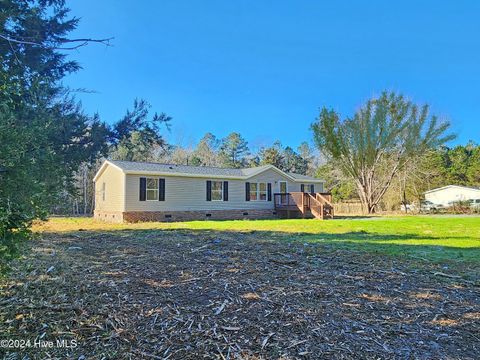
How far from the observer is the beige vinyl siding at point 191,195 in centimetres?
1520

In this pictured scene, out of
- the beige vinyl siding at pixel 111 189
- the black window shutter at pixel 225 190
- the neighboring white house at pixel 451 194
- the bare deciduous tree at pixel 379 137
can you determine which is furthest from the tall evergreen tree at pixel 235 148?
the beige vinyl siding at pixel 111 189

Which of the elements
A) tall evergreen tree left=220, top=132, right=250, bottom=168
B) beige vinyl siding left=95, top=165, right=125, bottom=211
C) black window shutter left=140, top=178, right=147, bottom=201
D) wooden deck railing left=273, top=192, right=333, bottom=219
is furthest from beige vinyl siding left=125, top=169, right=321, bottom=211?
tall evergreen tree left=220, top=132, right=250, bottom=168

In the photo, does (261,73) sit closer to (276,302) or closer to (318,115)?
(318,115)

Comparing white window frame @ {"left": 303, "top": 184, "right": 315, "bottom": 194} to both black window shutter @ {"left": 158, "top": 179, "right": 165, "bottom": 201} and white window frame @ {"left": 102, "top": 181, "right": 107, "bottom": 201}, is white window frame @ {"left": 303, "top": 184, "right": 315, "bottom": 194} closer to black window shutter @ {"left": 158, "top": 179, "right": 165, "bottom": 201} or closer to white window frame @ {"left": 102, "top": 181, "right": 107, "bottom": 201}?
black window shutter @ {"left": 158, "top": 179, "right": 165, "bottom": 201}

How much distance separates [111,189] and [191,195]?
411 centimetres

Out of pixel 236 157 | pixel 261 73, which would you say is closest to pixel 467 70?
pixel 261 73

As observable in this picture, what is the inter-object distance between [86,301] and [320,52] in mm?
16470

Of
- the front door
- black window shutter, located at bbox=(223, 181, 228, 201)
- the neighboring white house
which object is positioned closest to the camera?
black window shutter, located at bbox=(223, 181, 228, 201)

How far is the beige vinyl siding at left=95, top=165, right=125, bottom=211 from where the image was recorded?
15244 mm

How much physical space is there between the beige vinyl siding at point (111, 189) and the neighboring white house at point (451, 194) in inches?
1110

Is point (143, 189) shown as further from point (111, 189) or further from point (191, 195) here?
point (191, 195)

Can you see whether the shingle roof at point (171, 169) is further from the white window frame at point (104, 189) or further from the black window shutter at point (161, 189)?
the white window frame at point (104, 189)

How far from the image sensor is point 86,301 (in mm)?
2990

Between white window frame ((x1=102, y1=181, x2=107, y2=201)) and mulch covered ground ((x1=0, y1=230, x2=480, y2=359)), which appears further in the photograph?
white window frame ((x1=102, y1=181, x2=107, y2=201))
